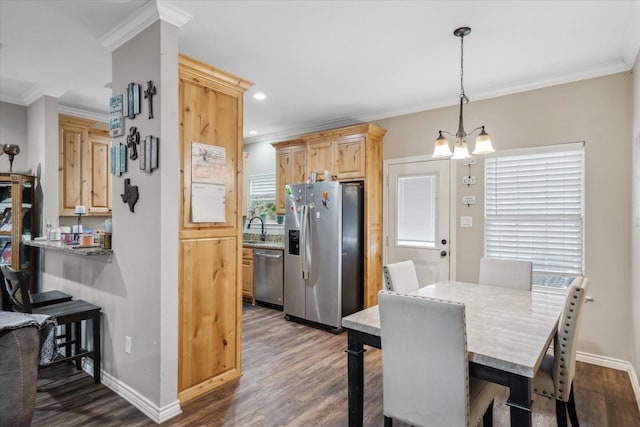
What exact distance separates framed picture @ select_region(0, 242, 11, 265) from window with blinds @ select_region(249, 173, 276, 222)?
317cm

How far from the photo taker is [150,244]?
229 centimetres

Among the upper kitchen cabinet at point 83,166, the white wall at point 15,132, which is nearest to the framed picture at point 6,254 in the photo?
the upper kitchen cabinet at point 83,166

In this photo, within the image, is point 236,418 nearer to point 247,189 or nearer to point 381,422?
point 381,422

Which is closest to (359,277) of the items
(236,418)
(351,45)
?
(236,418)

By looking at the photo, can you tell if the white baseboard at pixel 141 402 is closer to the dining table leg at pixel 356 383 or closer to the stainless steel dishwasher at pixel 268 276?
the dining table leg at pixel 356 383

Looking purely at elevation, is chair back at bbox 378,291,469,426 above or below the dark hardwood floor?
above

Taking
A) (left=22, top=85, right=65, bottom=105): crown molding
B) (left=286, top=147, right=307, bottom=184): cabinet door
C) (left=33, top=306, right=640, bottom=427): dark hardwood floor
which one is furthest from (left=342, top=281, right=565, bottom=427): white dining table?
(left=22, top=85, right=65, bottom=105): crown molding

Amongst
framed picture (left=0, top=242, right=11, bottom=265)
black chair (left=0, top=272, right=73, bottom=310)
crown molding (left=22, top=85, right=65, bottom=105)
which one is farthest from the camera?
crown molding (left=22, top=85, right=65, bottom=105)

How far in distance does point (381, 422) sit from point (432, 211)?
2493 mm

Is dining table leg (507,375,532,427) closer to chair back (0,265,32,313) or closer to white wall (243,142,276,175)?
chair back (0,265,32,313)

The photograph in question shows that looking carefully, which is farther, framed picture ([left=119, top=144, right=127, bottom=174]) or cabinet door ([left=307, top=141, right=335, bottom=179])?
cabinet door ([left=307, top=141, right=335, bottom=179])

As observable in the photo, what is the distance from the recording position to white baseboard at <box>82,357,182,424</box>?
224cm

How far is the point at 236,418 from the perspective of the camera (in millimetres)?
2295

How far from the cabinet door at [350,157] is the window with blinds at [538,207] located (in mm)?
1396
